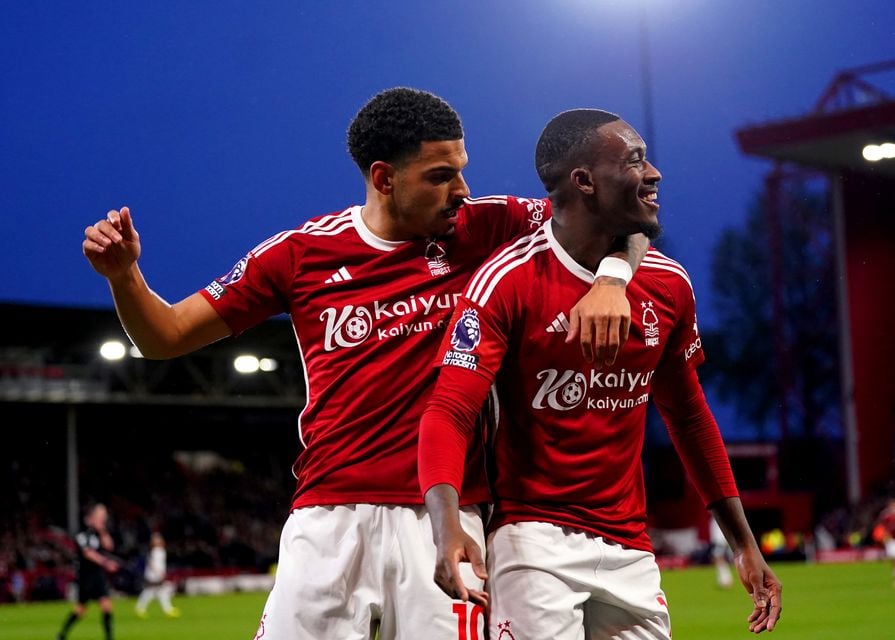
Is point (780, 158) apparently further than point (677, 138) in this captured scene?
No

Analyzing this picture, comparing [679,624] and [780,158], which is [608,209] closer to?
[679,624]

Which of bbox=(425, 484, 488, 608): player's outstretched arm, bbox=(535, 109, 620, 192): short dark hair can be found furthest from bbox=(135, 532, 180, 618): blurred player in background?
bbox=(425, 484, 488, 608): player's outstretched arm

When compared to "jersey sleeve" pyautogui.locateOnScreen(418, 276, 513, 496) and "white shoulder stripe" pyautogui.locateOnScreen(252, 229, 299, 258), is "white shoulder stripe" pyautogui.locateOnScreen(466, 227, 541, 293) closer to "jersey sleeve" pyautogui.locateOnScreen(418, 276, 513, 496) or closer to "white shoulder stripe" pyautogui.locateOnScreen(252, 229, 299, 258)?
"jersey sleeve" pyautogui.locateOnScreen(418, 276, 513, 496)

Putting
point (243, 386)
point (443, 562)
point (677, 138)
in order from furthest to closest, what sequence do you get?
point (677, 138) → point (243, 386) → point (443, 562)

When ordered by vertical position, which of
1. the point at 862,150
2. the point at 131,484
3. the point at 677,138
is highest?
the point at 677,138

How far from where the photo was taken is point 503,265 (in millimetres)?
3648

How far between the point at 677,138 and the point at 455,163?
3817 inches

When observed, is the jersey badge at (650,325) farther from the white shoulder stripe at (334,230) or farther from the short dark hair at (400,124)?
the white shoulder stripe at (334,230)

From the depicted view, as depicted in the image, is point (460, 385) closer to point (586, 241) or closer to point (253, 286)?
point (586, 241)

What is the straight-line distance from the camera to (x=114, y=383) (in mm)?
30344

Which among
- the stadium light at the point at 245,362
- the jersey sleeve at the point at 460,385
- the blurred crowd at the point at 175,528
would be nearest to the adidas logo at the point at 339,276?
the jersey sleeve at the point at 460,385

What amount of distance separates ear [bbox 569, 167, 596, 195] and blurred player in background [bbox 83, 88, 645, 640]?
0.21 meters

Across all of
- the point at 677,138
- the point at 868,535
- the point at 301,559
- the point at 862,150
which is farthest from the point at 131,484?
the point at 677,138

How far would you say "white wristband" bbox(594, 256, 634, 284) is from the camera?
3.58 m
